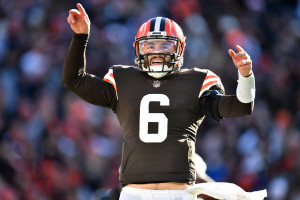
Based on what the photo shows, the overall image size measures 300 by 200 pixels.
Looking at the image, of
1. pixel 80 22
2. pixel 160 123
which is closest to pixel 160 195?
pixel 160 123

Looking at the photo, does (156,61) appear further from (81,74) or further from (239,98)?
(239,98)

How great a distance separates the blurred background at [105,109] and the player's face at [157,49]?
341 centimetres

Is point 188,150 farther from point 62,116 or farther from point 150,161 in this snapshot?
point 62,116

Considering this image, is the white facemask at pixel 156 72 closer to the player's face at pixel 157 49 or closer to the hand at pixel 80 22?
the player's face at pixel 157 49

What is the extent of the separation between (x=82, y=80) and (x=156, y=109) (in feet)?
1.44

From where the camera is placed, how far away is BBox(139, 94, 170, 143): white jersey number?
3041 millimetres

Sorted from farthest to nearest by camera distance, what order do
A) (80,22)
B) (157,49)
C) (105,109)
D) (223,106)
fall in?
1. (105,109)
2. (157,49)
3. (80,22)
4. (223,106)

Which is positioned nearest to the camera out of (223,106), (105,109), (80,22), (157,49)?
(223,106)

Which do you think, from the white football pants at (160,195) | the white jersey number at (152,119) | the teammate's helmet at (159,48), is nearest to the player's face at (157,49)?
the teammate's helmet at (159,48)

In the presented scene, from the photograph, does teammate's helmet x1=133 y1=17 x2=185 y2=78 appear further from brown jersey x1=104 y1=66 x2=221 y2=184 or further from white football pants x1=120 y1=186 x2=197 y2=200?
white football pants x1=120 y1=186 x2=197 y2=200

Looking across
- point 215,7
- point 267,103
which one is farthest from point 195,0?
point 267,103

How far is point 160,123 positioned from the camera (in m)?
3.07

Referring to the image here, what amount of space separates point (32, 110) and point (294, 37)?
141 inches

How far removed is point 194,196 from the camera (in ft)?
9.74
